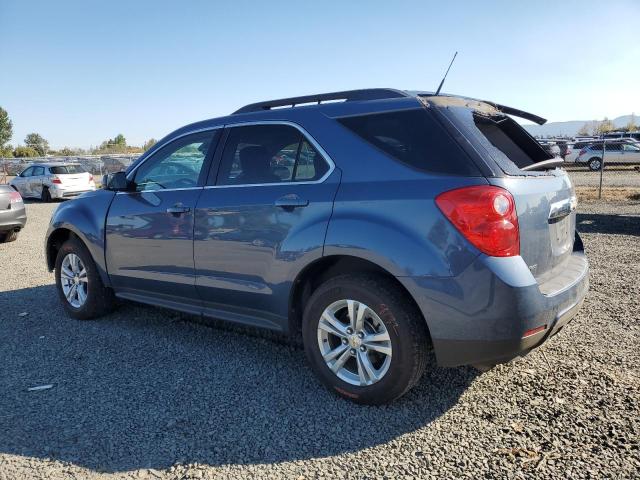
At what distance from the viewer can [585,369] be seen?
352 cm

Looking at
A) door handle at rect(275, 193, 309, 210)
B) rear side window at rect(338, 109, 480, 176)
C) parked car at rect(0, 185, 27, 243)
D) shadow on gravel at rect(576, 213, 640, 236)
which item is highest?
rear side window at rect(338, 109, 480, 176)

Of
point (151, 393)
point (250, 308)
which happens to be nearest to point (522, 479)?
point (250, 308)

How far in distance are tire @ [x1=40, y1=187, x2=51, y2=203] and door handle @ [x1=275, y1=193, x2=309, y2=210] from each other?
18.0 metres

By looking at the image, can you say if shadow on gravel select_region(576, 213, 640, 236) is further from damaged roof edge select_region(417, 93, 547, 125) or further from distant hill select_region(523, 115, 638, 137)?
damaged roof edge select_region(417, 93, 547, 125)

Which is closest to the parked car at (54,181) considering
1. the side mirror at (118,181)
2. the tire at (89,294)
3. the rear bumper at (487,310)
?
the tire at (89,294)

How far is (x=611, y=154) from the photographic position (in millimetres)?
26031

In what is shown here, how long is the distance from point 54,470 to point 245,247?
1713 millimetres

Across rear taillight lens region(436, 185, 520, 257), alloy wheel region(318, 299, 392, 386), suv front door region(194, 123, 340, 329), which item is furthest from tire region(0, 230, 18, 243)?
rear taillight lens region(436, 185, 520, 257)

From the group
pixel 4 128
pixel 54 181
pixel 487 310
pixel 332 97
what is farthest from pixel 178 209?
pixel 4 128

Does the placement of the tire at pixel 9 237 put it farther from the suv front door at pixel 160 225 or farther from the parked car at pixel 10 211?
the suv front door at pixel 160 225

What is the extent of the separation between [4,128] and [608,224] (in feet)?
302

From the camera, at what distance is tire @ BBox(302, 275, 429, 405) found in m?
2.93

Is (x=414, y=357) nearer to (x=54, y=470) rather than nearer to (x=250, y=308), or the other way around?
(x=250, y=308)

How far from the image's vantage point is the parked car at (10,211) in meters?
9.73
